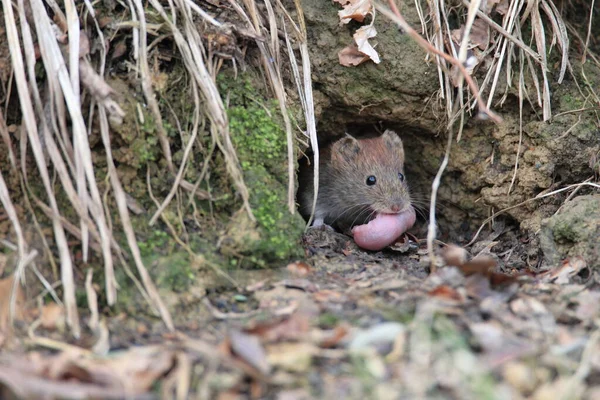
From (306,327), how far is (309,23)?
2988 mm

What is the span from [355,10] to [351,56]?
387 mm

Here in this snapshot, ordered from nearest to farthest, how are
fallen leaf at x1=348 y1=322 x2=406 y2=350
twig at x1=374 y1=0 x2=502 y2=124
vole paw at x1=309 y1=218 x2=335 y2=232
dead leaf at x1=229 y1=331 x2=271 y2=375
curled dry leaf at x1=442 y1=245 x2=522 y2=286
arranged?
dead leaf at x1=229 y1=331 x2=271 y2=375 < fallen leaf at x1=348 y1=322 x2=406 y2=350 < twig at x1=374 y1=0 x2=502 y2=124 < curled dry leaf at x1=442 y1=245 x2=522 y2=286 < vole paw at x1=309 y1=218 x2=335 y2=232

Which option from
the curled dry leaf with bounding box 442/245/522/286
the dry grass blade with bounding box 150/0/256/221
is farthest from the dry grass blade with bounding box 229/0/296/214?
the curled dry leaf with bounding box 442/245/522/286

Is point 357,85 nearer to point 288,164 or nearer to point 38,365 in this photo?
point 288,164

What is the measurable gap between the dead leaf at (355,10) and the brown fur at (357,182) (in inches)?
65.7

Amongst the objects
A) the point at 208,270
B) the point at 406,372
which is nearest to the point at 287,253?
the point at 208,270

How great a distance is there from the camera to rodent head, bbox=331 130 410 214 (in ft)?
21.5

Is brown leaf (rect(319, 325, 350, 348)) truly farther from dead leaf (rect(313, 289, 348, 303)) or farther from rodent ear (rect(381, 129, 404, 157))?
rodent ear (rect(381, 129, 404, 157))

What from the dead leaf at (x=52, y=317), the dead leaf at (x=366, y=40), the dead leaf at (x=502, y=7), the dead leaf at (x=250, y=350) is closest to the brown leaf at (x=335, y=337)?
the dead leaf at (x=250, y=350)

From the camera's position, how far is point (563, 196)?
5379 millimetres

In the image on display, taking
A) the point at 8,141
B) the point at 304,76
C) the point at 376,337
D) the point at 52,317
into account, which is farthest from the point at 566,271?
the point at 8,141

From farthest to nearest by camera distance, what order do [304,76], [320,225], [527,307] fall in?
1. [320,225]
2. [304,76]
3. [527,307]

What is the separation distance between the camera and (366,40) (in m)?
5.28

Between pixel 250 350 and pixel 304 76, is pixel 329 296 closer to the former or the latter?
pixel 250 350
